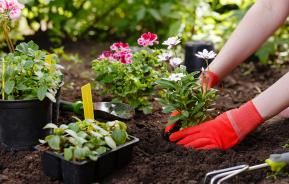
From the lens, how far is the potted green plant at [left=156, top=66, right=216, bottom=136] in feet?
7.63

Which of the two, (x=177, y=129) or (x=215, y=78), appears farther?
(x=215, y=78)

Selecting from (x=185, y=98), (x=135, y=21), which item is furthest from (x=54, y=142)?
(x=135, y=21)

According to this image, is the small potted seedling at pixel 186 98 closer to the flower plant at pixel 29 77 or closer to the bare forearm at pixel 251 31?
the bare forearm at pixel 251 31

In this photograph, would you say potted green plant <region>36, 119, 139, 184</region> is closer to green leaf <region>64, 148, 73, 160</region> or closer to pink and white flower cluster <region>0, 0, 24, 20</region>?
green leaf <region>64, 148, 73, 160</region>

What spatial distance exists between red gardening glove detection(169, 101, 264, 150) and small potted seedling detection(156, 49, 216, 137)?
8 centimetres

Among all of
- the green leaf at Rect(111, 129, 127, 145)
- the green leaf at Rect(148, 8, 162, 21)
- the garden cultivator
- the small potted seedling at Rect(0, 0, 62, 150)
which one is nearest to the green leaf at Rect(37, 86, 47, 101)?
the small potted seedling at Rect(0, 0, 62, 150)

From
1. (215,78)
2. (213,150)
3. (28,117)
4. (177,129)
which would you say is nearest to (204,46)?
(215,78)

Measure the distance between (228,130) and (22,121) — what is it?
0.80 metres

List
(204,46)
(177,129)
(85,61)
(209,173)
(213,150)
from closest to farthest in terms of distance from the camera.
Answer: (209,173), (213,150), (177,129), (204,46), (85,61)

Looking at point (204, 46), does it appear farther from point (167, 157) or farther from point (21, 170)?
point (21, 170)

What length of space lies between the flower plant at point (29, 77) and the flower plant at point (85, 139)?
0.66 feet

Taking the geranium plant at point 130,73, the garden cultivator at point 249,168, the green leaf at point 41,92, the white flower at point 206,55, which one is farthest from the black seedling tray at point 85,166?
the geranium plant at point 130,73

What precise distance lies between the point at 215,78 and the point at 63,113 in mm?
720

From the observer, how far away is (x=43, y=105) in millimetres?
2340
